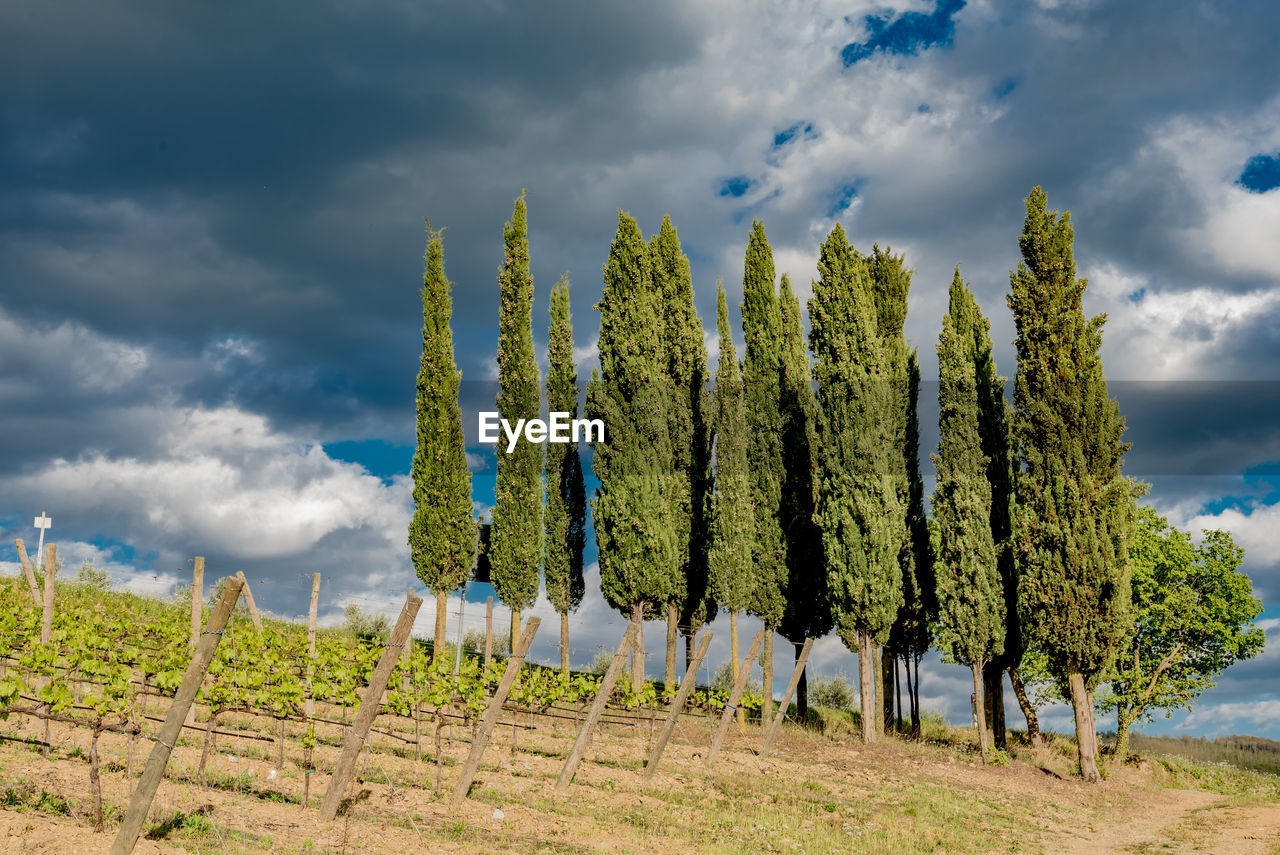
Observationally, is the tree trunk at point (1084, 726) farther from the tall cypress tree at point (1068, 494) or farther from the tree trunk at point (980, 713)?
the tree trunk at point (980, 713)

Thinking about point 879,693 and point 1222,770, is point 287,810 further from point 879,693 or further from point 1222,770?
point 1222,770

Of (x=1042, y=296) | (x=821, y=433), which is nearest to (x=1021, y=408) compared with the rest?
(x=1042, y=296)

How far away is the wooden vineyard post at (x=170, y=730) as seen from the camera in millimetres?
7230

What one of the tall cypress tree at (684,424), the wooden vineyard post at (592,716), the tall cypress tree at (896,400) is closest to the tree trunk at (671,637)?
the tall cypress tree at (684,424)

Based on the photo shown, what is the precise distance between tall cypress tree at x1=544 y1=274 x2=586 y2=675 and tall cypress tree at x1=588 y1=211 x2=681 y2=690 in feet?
8.83

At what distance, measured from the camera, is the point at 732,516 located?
2558cm

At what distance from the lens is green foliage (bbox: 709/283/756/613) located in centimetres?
2516

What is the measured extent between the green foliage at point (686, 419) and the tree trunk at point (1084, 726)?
992 centimetres

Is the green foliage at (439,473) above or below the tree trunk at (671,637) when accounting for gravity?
above

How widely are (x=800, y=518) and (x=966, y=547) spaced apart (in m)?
5.30

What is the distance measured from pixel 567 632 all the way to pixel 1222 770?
2041cm

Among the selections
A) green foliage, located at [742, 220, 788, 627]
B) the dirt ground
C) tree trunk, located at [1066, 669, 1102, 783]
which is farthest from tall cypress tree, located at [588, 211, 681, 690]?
tree trunk, located at [1066, 669, 1102, 783]

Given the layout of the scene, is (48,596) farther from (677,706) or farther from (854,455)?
(854,455)

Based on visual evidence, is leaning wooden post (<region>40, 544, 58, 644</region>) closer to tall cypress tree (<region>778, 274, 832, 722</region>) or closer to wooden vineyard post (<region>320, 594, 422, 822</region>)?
wooden vineyard post (<region>320, 594, 422, 822</region>)
